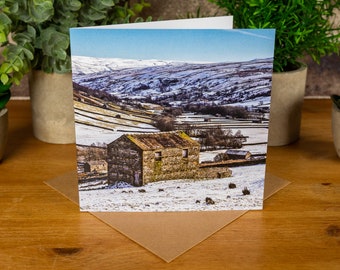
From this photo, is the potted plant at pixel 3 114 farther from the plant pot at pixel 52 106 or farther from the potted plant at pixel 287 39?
the potted plant at pixel 287 39

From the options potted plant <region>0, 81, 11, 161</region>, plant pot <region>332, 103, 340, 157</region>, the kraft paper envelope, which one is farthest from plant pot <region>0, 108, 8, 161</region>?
plant pot <region>332, 103, 340, 157</region>

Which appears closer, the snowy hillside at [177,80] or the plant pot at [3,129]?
the snowy hillside at [177,80]

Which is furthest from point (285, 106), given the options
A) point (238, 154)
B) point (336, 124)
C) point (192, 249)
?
point (192, 249)

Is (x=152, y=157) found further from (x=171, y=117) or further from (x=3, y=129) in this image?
(x=3, y=129)

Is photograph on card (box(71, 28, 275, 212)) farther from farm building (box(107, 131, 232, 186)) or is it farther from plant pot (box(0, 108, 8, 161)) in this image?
plant pot (box(0, 108, 8, 161))

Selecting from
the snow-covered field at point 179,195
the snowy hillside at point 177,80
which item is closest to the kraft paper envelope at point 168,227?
the snow-covered field at point 179,195
